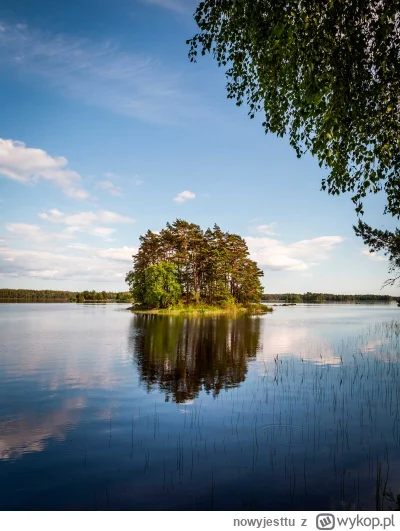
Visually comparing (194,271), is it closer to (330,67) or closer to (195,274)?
(195,274)

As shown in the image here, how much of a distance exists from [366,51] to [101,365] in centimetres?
1957

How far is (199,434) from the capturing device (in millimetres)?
10977

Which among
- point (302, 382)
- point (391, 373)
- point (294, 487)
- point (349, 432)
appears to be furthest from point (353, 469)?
point (391, 373)

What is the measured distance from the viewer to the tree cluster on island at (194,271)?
272 ft

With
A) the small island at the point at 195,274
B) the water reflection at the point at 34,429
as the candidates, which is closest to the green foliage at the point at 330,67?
the water reflection at the point at 34,429

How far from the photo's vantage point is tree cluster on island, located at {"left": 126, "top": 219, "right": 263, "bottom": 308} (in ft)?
272

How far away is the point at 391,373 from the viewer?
19.6 meters

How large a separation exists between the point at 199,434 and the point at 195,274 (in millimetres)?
74143
